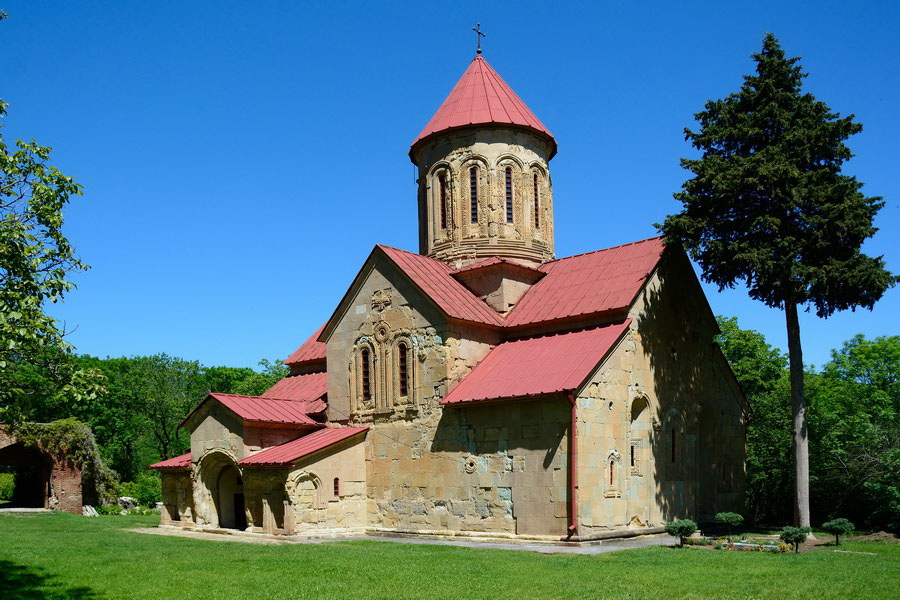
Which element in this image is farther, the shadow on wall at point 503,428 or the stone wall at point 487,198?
the stone wall at point 487,198

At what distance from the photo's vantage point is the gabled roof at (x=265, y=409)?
73.9 feet

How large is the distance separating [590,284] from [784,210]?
5.11 metres

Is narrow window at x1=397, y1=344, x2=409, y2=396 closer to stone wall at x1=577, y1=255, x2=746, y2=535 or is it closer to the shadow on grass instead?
stone wall at x1=577, y1=255, x2=746, y2=535

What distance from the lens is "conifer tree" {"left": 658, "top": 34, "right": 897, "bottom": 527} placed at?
60.8 ft

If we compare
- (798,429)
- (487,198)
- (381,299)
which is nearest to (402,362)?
(381,299)

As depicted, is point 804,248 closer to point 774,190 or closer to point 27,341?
point 774,190

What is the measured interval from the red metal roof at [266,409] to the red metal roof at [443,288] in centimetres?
542

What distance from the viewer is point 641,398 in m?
20.2

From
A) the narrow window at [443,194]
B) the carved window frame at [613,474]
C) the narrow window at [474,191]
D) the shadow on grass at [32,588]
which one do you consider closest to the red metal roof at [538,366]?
the carved window frame at [613,474]

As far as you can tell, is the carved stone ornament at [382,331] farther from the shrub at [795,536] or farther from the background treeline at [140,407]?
the background treeline at [140,407]

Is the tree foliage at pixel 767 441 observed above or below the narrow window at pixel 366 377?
below

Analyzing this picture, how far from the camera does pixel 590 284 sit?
71.1 ft

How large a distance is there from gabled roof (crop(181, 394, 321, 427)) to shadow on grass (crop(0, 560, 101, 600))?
28.2 ft

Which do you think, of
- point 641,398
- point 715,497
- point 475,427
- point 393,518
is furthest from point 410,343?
point 715,497
